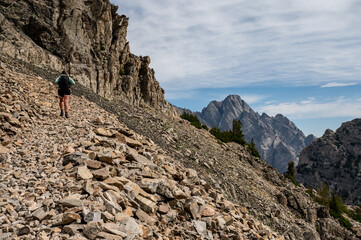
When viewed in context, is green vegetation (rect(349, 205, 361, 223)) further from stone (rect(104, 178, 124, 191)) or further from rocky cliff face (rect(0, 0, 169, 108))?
stone (rect(104, 178, 124, 191))

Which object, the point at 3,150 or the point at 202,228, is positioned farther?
the point at 202,228

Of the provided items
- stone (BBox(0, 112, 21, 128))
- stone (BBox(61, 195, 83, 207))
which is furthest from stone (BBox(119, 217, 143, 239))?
stone (BBox(0, 112, 21, 128))

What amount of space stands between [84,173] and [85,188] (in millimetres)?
1114

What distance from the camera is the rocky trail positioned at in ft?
21.0

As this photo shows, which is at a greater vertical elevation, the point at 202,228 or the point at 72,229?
the point at 72,229

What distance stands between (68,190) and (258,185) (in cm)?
2983

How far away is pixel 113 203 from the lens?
7441 mm

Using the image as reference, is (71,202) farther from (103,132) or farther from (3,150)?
(103,132)

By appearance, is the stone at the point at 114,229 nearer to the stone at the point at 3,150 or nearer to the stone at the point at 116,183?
the stone at the point at 116,183

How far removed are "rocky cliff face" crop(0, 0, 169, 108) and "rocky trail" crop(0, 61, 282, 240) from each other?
22187 millimetres

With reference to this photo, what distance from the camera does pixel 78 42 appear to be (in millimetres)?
42312

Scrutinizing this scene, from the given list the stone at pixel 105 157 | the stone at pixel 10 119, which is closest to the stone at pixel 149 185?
the stone at pixel 105 157

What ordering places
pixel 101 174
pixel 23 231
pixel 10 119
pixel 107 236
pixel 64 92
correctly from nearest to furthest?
pixel 23 231, pixel 107 236, pixel 101 174, pixel 10 119, pixel 64 92

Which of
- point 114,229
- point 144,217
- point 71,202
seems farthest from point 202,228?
point 71,202
